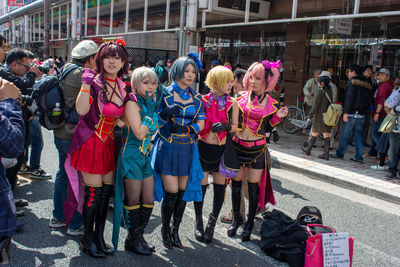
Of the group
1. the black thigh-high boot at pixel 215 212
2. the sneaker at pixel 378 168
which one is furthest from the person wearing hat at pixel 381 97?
the black thigh-high boot at pixel 215 212

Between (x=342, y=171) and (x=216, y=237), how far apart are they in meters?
4.00

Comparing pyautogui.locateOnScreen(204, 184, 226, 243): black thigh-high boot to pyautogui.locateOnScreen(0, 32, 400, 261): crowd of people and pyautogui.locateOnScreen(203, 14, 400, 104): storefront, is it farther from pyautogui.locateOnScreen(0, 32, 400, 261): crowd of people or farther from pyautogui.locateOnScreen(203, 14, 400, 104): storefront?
pyautogui.locateOnScreen(203, 14, 400, 104): storefront

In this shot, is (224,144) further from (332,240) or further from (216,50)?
(216,50)

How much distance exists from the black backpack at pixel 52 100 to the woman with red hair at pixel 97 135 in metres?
0.46

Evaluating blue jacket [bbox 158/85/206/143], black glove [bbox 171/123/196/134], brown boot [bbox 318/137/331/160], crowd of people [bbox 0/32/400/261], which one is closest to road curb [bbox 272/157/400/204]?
brown boot [bbox 318/137/331/160]

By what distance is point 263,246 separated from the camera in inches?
137

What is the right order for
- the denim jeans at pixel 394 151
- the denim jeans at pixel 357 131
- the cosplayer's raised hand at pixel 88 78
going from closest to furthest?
the cosplayer's raised hand at pixel 88 78 → the denim jeans at pixel 394 151 → the denim jeans at pixel 357 131

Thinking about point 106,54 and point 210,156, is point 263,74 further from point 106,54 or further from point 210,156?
point 106,54

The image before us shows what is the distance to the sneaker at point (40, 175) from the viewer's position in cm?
527

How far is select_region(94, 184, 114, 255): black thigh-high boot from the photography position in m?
3.18

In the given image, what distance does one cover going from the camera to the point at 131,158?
10.2 ft

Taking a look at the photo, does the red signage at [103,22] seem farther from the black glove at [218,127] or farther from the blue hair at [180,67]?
the black glove at [218,127]

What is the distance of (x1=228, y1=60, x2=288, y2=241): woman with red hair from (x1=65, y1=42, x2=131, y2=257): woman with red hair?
4.40 ft

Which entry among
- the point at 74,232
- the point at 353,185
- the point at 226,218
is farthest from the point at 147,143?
the point at 353,185
